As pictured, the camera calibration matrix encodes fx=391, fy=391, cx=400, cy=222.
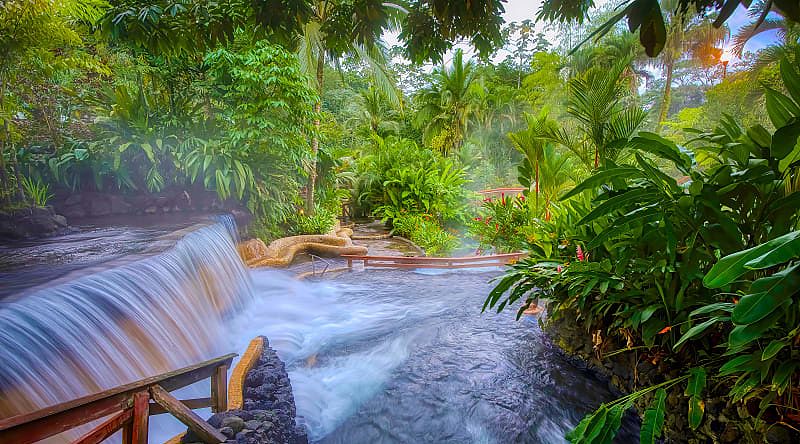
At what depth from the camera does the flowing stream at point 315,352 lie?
6.89 ft

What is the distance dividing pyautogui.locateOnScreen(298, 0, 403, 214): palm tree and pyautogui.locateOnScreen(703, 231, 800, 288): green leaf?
1.67 m

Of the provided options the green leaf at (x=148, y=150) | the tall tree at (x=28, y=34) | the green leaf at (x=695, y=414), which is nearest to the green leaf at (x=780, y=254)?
the green leaf at (x=695, y=414)

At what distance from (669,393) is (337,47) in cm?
269

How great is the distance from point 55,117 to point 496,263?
7.51 meters

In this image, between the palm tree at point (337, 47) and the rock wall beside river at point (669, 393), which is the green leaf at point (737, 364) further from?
the palm tree at point (337, 47)

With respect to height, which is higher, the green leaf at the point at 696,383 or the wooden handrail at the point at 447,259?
the green leaf at the point at 696,383

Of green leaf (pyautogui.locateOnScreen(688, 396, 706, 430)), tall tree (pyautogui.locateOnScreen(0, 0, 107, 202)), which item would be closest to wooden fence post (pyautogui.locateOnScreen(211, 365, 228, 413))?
green leaf (pyautogui.locateOnScreen(688, 396, 706, 430))

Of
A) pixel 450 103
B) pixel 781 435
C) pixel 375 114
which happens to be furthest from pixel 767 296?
pixel 375 114

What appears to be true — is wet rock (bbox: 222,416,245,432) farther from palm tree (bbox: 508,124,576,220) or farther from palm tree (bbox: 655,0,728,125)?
palm tree (bbox: 655,0,728,125)

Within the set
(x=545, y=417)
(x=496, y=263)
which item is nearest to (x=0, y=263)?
(x=545, y=417)

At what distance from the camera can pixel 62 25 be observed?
4289 mm

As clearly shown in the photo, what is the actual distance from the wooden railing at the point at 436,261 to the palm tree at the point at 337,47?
201 centimetres

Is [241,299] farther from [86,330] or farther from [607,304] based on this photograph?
[607,304]

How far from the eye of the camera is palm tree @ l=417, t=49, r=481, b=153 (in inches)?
499
